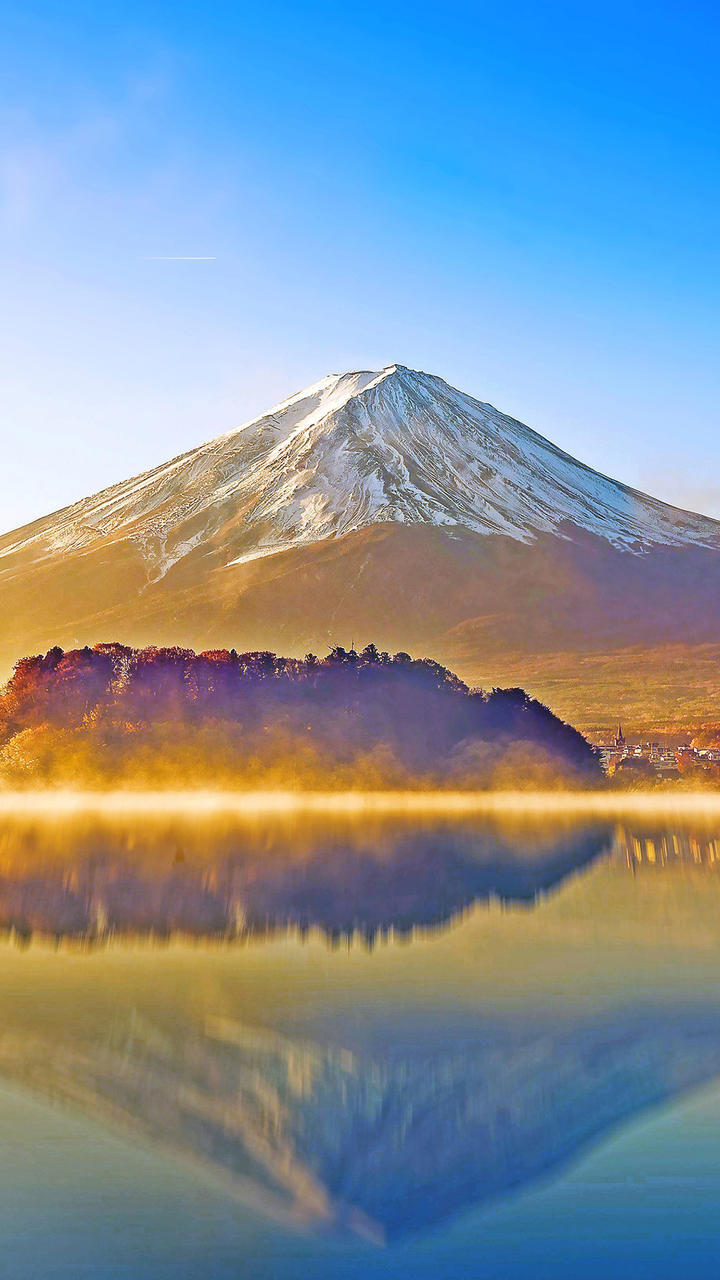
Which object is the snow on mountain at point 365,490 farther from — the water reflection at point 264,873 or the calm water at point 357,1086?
the calm water at point 357,1086

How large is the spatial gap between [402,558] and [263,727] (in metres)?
98.9

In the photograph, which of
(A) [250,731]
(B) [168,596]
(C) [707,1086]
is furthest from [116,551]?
(C) [707,1086]

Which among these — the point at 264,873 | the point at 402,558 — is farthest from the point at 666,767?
the point at 402,558

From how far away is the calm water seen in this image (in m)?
4.55

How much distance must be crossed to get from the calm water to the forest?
2216 cm

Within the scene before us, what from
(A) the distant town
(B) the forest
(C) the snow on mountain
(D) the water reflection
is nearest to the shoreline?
(B) the forest

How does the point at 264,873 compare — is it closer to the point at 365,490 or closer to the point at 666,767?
the point at 666,767

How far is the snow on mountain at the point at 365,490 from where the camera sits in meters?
143

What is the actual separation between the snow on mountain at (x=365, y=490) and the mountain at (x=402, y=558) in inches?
12.6

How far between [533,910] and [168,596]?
116 meters

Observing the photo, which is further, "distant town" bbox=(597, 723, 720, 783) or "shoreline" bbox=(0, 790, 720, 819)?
"distant town" bbox=(597, 723, 720, 783)

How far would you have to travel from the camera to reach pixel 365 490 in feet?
493

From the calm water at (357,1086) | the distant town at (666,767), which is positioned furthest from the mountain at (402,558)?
the calm water at (357,1086)

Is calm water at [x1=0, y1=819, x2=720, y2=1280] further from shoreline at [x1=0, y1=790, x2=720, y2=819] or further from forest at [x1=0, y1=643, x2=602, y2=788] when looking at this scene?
forest at [x1=0, y1=643, x2=602, y2=788]
